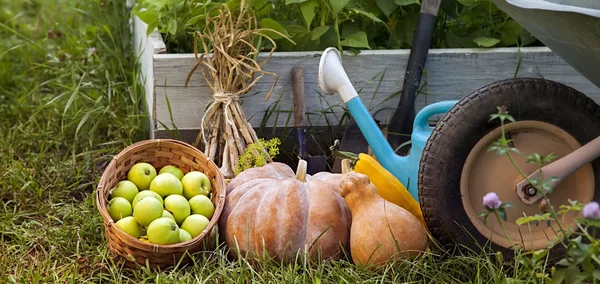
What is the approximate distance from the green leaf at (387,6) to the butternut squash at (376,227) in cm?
89

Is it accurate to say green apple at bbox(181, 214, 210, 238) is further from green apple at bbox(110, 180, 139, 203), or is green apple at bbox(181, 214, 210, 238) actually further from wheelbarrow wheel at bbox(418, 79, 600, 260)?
wheelbarrow wheel at bbox(418, 79, 600, 260)

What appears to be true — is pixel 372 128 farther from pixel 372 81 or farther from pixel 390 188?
pixel 372 81

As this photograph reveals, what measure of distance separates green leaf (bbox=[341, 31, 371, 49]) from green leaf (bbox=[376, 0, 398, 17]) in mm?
121

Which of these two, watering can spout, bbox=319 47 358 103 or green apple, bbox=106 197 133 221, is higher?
watering can spout, bbox=319 47 358 103

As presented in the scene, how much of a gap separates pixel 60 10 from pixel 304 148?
106 inches

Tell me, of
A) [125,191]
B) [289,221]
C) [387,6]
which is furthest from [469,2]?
[125,191]

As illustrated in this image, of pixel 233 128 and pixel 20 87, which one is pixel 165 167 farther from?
pixel 20 87

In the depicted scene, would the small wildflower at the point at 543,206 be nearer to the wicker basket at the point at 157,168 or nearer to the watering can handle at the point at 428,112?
the watering can handle at the point at 428,112

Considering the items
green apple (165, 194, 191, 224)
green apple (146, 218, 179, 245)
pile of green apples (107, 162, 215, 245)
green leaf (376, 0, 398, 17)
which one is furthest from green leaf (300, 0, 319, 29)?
green apple (146, 218, 179, 245)

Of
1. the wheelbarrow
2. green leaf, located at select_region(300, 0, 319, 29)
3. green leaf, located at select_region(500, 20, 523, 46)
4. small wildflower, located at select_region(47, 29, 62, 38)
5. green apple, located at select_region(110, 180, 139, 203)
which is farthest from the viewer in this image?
small wildflower, located at select_region(47, 29, 62, 38)

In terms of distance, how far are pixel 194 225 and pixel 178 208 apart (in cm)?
7

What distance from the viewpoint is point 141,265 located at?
7.87 feet

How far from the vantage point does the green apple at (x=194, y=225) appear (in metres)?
2.41

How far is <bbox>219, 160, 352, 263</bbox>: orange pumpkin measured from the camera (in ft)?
7.80
